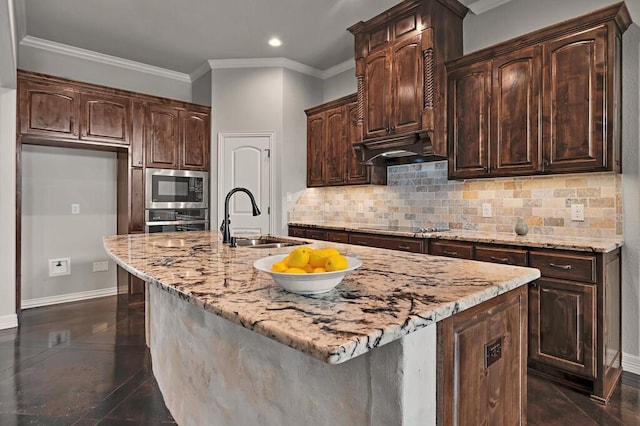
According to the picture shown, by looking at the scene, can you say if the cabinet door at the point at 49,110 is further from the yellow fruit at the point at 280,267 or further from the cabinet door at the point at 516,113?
the cabinet door at the point at 516,113

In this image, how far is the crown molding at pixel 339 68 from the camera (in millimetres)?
4738

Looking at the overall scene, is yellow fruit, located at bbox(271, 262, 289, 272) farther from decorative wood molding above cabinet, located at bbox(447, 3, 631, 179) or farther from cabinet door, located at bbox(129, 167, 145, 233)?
cabinet door, located at bbox(129, 167, 145, 233)

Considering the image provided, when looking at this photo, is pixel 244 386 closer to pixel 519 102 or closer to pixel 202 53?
pixel 519 102

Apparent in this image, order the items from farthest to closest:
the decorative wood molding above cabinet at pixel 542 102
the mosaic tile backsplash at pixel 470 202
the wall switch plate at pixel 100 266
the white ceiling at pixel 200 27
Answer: the wall switch plate at pixel 100 266
the white ceiling at pixel 200 27
the mosaic tile backsplash at pixel 470 202
the decorative wood molding above cabinet at pixel 542 102

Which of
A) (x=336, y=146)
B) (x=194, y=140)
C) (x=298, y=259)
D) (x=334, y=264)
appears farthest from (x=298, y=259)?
(x=194, y=140)

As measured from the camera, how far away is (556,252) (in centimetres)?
240

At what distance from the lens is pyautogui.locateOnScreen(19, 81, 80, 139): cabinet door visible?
3.64 metres

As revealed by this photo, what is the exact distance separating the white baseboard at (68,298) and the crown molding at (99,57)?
2.78 meters

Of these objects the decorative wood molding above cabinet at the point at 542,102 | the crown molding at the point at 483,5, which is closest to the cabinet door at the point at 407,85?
the decorative wood molding above cabinet at the point at 542,102

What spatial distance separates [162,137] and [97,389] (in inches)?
117

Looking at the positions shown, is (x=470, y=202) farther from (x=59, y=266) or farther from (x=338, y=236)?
(x=59, y=266)

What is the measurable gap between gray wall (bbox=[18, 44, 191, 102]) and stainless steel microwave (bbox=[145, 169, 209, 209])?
1.28 meters

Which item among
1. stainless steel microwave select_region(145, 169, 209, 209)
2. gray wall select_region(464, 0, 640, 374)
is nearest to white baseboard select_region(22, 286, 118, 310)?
stainless steel microwave select_region(145, 169, 209, 209)

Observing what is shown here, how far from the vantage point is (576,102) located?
8.36 ft
